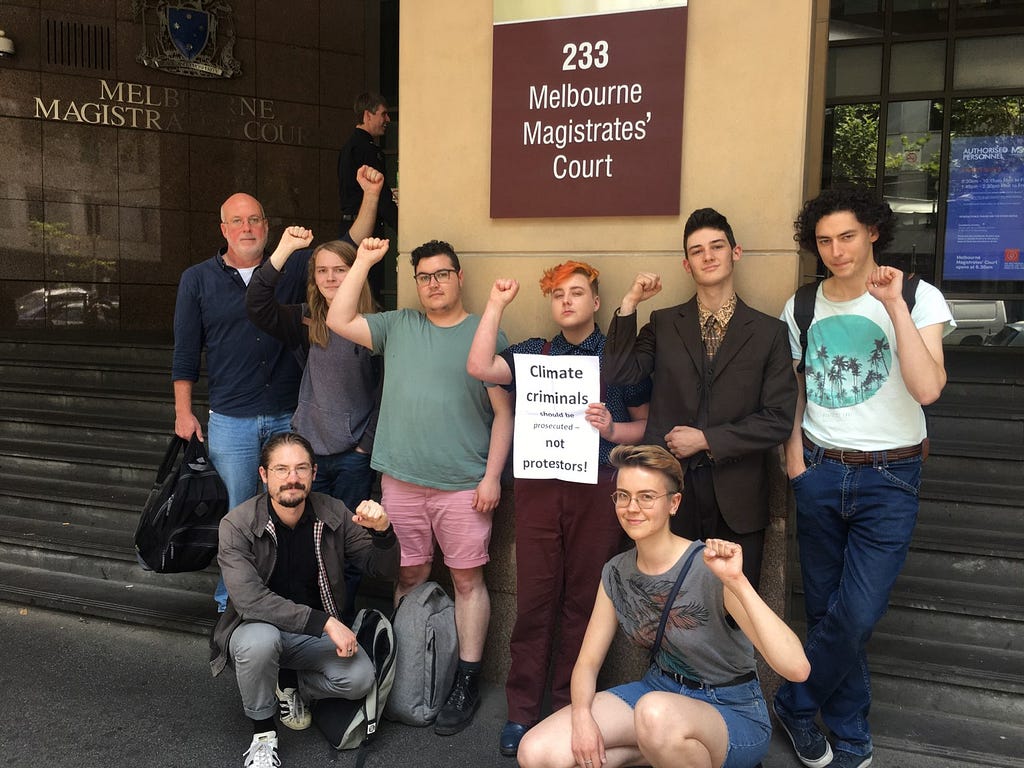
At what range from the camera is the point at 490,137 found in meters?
4.34

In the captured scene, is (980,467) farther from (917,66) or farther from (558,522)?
(917,66)

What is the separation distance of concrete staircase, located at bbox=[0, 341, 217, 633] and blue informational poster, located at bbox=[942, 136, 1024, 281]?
27.6 feet

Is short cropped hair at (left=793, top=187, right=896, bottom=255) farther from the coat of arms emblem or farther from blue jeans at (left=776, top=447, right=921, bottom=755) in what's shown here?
the coat of arms emblem

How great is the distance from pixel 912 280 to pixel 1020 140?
7.75 metres

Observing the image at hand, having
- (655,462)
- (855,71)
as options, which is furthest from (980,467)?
(855,71)

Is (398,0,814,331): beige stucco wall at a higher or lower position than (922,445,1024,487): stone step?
higher

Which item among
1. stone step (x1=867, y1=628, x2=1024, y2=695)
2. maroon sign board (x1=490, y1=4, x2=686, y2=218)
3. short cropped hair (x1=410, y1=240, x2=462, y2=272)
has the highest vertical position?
maroon sign board (x1=490, y1=4, x2=686, y2=218)

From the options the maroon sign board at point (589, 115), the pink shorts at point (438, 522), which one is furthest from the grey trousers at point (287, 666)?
the maroon sign board at point (589, 115)

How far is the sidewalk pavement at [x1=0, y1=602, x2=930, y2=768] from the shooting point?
11.9 feet

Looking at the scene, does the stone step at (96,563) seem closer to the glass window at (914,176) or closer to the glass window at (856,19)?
the glass window at (914,176)

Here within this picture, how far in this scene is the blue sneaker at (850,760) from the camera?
344 cm

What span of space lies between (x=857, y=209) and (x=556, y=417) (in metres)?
1.42

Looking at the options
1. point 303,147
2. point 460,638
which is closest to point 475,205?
point 460,638

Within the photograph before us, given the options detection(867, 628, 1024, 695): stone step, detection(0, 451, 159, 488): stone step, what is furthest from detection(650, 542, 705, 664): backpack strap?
detection(0, 451, 159, 488): stone step
